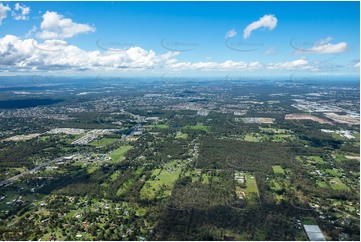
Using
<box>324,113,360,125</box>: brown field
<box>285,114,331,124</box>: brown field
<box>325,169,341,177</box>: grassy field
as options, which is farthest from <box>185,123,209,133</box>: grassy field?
<box>324,113,360,125</box>: brown field

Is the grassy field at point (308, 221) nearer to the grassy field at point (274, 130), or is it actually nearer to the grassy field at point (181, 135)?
the grassy field at point (181, 135)

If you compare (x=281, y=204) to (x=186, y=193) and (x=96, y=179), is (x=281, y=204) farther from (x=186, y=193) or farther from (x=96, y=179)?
(x=96, y=179)

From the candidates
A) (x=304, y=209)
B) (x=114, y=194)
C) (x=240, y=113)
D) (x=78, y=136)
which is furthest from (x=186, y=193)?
(x=240, y=113)

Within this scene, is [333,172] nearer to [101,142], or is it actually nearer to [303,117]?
[101,142]

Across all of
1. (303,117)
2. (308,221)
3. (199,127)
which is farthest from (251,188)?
(303,117)

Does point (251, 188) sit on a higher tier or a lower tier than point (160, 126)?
higher

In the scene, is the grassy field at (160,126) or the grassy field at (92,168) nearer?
the grassy field at (92,168)

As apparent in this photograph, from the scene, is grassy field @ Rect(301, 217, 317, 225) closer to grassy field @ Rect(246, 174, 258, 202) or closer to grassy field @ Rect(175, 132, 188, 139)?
grassy field @ Rect(246, 174, 258, 202)

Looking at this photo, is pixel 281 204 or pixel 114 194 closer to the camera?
pixel 281 204

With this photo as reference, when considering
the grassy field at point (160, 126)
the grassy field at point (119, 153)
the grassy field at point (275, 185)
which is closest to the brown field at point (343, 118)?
the grassy field at point (160, 126)
